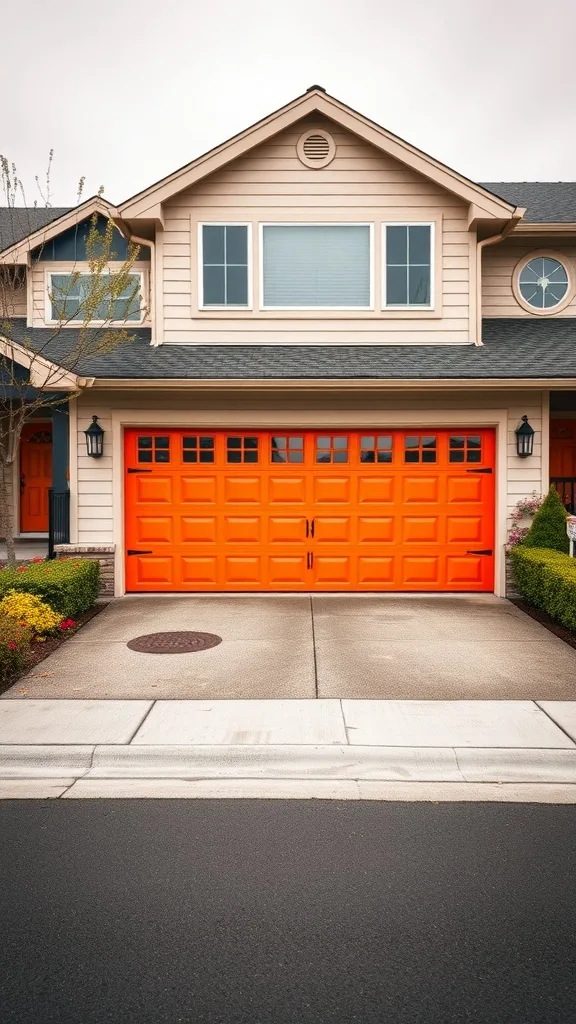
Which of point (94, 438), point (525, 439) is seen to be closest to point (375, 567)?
point (525, 439)

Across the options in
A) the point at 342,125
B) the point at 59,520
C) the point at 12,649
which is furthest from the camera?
the point at 342,125

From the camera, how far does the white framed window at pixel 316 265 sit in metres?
10.9

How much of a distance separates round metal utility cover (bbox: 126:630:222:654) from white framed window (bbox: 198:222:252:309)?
555 cm

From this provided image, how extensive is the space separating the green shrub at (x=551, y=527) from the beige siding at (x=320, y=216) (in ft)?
10.0

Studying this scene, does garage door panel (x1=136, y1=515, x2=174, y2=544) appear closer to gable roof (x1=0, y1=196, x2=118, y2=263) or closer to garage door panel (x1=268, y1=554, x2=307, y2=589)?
garage door panel (x1=268, y1=554, x2=307, y2=589)

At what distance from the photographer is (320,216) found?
1085 cm

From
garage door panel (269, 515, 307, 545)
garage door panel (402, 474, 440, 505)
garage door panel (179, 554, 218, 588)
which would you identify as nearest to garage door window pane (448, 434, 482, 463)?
garage door panel (402, 474, 440, 505)

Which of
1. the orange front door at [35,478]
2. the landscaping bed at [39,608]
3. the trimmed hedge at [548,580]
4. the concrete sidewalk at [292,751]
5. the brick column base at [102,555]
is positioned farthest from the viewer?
the orange front door at [35,478]

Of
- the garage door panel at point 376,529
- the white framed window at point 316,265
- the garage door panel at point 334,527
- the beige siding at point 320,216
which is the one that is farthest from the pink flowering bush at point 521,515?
the white framed window at point 316,265

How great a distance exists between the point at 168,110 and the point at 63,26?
1200cm

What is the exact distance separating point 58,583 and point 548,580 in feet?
20.0

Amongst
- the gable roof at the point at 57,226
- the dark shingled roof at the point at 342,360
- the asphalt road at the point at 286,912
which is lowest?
the asphalt road at the point at 286,912

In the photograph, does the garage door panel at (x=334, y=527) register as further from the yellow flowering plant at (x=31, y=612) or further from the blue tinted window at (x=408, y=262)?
the yellow flowering plant at (x=31, y=612)

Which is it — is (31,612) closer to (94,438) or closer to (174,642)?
(174,642)
